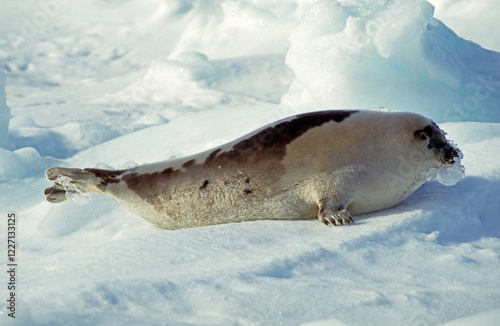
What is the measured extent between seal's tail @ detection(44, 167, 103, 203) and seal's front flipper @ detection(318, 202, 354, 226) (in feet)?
3.97

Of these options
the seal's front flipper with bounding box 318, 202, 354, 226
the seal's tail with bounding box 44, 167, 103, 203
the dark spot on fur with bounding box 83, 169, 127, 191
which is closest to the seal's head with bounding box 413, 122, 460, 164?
the seal's front flipper with bounding box 318, 202, 354, 226

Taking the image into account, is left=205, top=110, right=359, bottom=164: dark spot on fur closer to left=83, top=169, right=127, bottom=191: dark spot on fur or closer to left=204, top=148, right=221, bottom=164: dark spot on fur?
left=204, top=148, right=221, bottom=164: dark spot on fur

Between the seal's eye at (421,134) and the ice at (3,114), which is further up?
the ice at (3,114)

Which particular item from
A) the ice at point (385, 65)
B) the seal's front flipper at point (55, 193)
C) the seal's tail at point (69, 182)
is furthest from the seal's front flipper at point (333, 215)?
the ice at point (385, 65)

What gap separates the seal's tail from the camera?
2.88 m

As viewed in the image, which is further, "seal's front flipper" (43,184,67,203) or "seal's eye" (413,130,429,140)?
"seal's front flipper" (43,184,67,203)

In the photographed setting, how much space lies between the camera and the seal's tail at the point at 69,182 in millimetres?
2885

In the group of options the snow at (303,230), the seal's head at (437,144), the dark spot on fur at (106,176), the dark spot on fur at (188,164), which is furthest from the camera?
the dark spot on fur at (106,176)

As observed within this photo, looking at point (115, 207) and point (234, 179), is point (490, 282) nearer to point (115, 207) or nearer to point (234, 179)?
point (234, 179)

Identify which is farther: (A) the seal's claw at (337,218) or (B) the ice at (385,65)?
(B) the ice at (385,65)

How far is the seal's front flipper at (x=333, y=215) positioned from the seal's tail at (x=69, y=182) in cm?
121

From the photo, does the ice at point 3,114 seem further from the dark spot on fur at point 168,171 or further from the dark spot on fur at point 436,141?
the dark spot on fur at point 436,141

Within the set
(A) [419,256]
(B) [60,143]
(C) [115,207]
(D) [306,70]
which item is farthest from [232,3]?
(A) [419,256]

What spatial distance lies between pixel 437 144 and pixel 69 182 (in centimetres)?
Answer: 194
